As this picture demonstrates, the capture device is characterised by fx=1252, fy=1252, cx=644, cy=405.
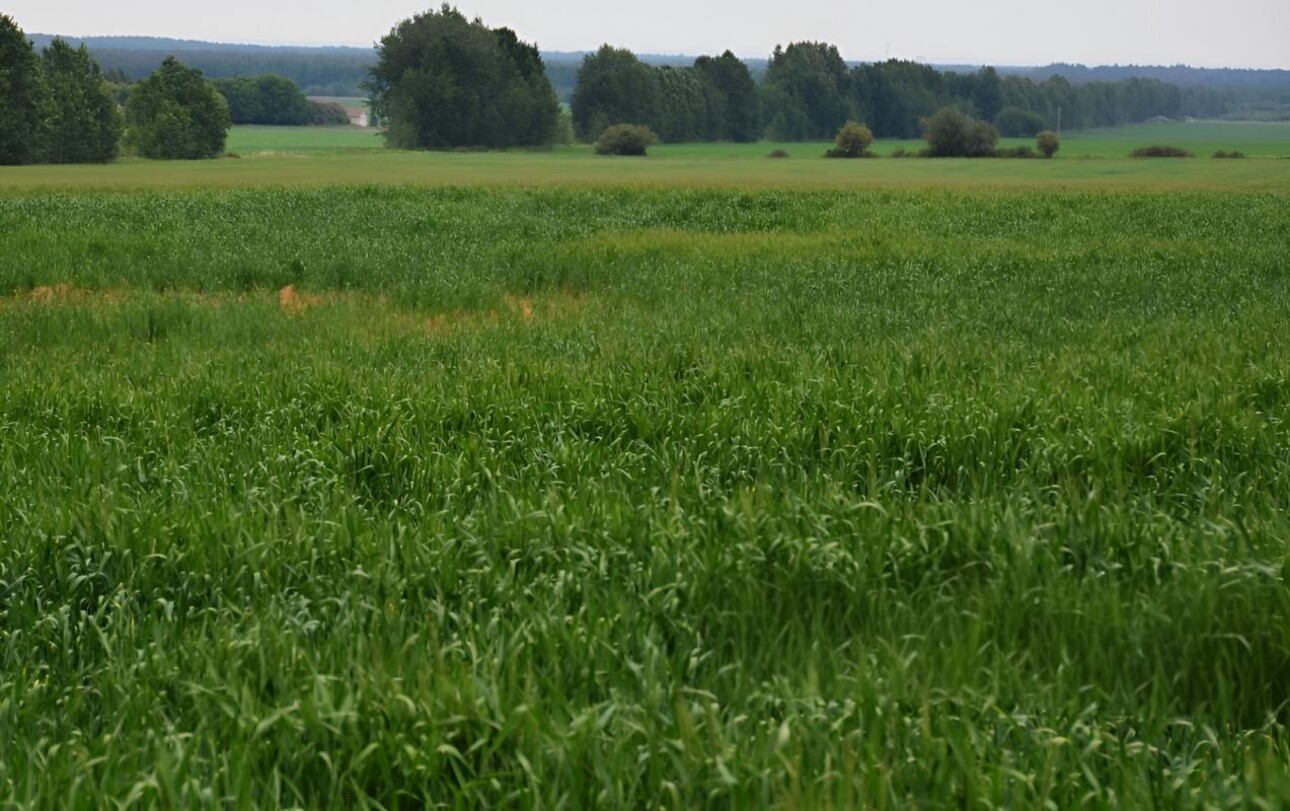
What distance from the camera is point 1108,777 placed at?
10.8 feet

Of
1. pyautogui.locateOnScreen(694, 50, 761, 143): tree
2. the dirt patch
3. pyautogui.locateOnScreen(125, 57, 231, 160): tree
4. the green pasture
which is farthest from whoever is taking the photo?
pyautogui.locateOnScreen(694, 50, 761, 143): tree

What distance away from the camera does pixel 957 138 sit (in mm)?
103688

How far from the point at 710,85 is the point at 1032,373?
455 ft

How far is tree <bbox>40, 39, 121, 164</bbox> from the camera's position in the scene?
88812 millimetres

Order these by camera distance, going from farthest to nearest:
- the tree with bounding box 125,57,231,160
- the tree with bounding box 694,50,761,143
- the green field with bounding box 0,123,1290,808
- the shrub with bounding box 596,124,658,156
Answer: the tree with bounding box 694,50,761,143
the shrub with bounding box 596,124,658,156
the tree with bounding box 125,57,231,160
the green field with bounding box 0,123,1290,808

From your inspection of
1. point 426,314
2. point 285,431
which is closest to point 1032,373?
point 285,431

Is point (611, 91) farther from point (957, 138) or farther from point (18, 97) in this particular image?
point (18, 97)

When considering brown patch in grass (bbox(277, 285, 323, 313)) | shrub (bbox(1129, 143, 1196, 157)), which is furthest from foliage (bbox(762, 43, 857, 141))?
brown patch in grass (bbox(277, 285, 323, 313))

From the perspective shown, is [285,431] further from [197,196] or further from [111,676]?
[197,196]

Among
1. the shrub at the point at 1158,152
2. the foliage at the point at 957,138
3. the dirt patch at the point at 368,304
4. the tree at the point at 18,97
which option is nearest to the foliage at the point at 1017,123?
the foliage at the point at 957,138

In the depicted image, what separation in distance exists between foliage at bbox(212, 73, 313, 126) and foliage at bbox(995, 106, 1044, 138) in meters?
102

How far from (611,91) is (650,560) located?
134 meters

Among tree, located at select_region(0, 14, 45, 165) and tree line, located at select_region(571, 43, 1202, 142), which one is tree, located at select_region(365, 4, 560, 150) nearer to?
tree line, located at select_region(571, 43, 1202, 142)

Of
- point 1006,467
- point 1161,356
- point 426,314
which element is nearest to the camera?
point 1006,467
